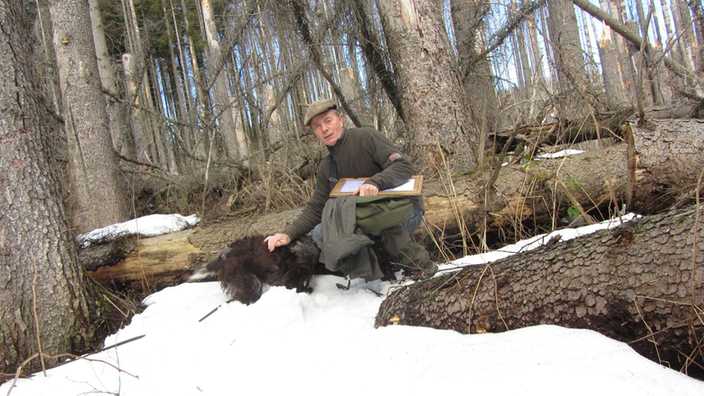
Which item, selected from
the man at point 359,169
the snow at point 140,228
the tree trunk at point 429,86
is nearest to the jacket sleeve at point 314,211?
the man at point 359,169

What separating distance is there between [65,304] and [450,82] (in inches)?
149

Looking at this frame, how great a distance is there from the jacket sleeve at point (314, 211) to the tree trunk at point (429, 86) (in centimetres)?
141

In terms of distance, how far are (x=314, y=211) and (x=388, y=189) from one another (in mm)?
715

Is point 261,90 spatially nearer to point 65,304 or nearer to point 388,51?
point 388,51

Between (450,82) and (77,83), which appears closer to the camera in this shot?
(450,82)

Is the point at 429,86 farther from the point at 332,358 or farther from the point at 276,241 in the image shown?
the point at 332,358

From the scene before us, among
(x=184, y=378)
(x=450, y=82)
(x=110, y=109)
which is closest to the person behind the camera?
(x=184, y=378)

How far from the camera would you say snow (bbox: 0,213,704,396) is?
4.01ft

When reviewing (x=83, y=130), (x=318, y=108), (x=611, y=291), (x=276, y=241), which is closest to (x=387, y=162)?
(x=318, y=108)

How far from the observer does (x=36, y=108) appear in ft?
8.04

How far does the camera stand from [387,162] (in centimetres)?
261

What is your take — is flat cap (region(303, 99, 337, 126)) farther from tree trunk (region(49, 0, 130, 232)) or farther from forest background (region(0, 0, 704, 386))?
tree trunk (region(49, 0, 130, 232))

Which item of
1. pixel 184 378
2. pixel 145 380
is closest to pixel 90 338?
pixel 145 380

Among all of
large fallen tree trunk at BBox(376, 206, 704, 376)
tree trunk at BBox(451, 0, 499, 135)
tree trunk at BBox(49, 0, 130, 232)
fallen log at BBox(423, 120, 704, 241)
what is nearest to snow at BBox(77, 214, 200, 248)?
tree trunk at BBox(49, 0, 130, 232)
